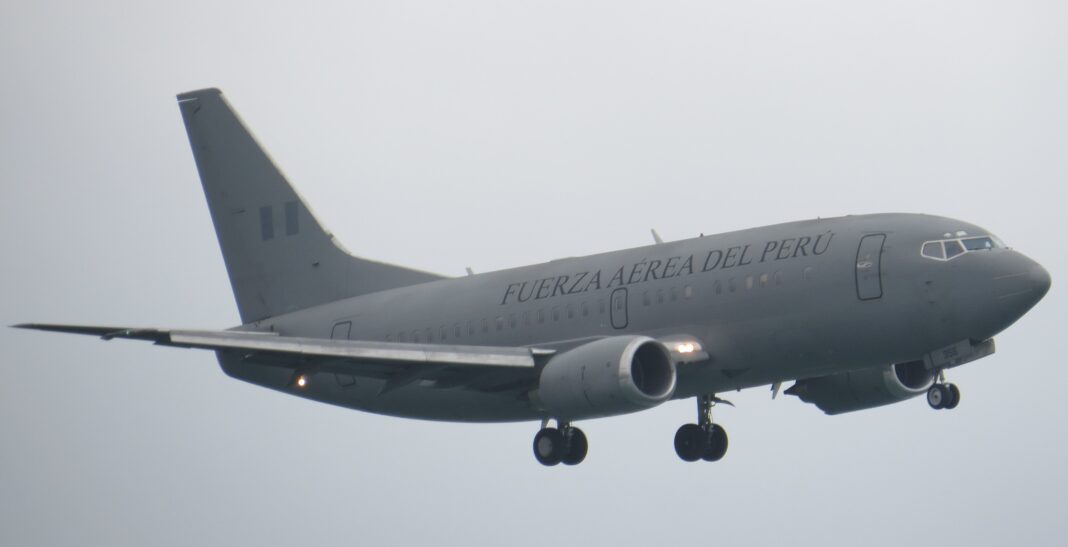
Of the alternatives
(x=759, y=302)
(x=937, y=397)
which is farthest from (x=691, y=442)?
(x=937, y=397)

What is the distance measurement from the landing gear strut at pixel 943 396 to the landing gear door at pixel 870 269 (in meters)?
2.23

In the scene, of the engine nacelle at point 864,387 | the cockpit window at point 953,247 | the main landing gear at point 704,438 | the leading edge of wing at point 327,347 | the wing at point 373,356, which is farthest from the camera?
the main landing gear at point 704,438

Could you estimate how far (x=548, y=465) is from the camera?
3912cm

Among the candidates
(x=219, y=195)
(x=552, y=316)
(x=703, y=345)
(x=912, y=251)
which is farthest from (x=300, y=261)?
(x=912, y=251)

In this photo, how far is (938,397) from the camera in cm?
3525

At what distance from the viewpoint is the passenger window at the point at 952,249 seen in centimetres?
3494

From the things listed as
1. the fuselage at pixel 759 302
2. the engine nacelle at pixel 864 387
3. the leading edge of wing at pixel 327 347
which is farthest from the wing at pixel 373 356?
the engine nacelle at pixel 864 387

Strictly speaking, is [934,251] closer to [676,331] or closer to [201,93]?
[676,331]

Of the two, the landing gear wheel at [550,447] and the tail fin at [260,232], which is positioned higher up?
the tail fin at [260,232]

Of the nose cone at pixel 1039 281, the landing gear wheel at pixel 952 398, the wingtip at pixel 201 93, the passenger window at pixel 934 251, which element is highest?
the wingtip at pixel 201 93

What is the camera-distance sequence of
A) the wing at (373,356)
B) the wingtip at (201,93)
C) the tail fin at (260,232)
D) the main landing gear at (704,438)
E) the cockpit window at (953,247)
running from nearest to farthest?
the wing at (373,356)
the cockpit window at (953,247)
the main landing gear at (704,438)
the tail fin at (260,232)
the wingtip at (201,93)

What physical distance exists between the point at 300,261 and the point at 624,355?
14.6 metres

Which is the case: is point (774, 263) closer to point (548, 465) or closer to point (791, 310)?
point (791, 310)

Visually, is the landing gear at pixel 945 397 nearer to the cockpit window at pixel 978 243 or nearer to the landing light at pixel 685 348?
the cockpit window at pixel 978 243
